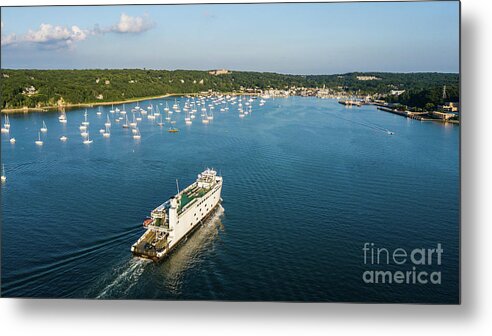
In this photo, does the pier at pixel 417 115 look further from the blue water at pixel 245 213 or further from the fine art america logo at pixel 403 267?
the fine art america logo at pixel 403 267

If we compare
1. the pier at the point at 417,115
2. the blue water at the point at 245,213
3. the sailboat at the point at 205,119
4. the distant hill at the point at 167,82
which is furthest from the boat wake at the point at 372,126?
the sailboat at the point at 205,119

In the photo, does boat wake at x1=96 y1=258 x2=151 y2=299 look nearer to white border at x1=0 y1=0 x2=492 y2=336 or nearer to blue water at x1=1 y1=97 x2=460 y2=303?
blue water at x1=1 y1=97 x2=460 y2=303

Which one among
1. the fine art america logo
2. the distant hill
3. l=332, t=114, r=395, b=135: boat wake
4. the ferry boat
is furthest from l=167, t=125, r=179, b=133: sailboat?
the fine art america logo

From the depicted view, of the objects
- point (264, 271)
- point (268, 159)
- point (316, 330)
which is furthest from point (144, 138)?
point (316, 330)

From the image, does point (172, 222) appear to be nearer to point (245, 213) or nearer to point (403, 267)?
point (245, 213)

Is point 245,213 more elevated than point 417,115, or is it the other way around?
point 417,115

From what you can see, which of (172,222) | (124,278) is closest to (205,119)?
(172,222)

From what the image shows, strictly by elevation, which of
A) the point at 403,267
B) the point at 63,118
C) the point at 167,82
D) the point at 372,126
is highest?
the point at 167,82
